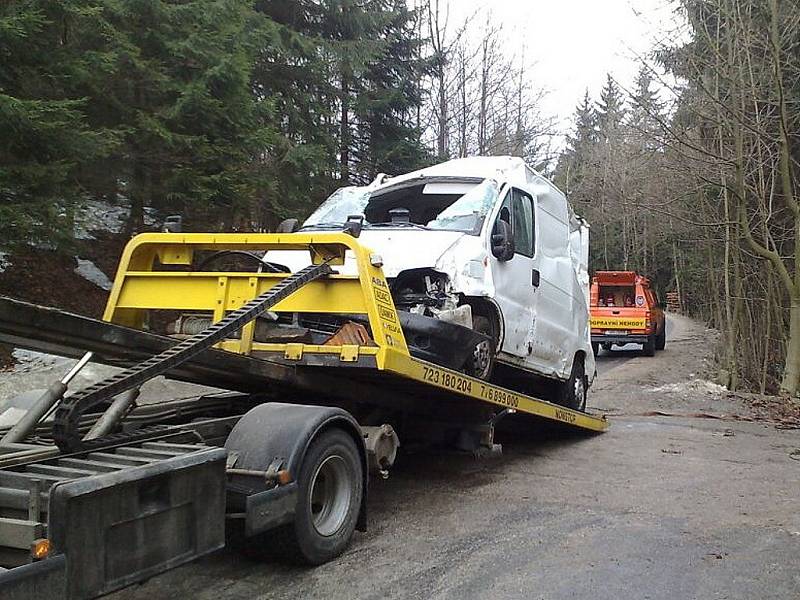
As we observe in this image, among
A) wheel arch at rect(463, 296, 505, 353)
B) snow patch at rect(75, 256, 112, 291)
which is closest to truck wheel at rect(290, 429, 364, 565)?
wheel arch at rect(463, 296, 505, 353)

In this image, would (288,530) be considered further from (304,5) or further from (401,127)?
(401,127)

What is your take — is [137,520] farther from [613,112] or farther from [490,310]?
[613,112]

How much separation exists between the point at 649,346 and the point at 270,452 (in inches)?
844

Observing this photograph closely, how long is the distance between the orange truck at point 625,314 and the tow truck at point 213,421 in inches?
695

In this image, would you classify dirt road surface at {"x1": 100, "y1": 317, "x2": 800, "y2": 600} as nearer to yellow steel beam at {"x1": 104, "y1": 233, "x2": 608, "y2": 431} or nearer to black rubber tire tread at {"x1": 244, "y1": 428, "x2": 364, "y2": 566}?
black rubber tire tread at {"x1": 244, "y1": 428, "x2": 364, "y2": 566}

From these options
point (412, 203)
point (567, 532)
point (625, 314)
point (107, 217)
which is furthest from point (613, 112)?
point (567, 532)

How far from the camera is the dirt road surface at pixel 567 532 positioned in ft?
14.1

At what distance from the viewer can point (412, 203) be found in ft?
27.5

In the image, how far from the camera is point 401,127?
22438 mm

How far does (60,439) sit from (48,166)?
7.30 metres

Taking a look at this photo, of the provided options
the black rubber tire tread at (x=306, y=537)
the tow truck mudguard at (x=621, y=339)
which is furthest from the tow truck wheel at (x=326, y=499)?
the tow truck mudguard at (x=621, y=339)

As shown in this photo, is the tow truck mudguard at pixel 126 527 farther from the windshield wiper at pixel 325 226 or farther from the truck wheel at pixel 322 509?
the windshield wiper at pixel 325 226

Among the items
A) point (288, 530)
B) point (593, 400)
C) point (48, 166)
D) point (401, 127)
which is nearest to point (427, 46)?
point (401, 127)

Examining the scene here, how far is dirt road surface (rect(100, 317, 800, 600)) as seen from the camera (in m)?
4.30
